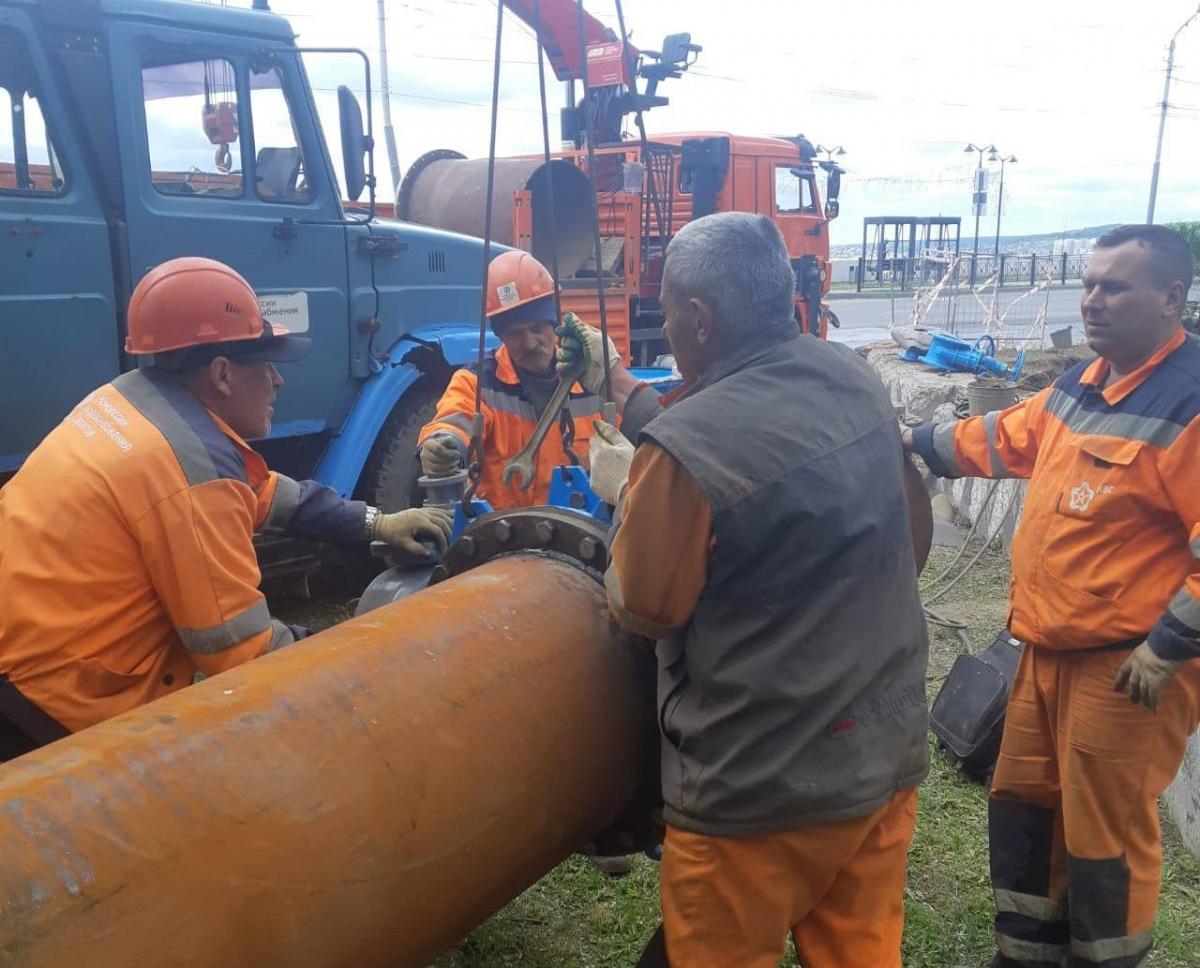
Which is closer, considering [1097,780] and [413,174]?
[1097,780]

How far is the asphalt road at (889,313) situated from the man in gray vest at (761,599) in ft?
49.6

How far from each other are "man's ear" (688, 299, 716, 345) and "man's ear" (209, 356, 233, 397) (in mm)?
969

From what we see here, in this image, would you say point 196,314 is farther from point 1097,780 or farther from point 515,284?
point 1097,780

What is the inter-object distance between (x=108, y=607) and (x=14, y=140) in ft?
9.48

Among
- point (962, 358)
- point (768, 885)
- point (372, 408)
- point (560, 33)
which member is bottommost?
point (962, 358)

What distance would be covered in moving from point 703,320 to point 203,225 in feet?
10.7

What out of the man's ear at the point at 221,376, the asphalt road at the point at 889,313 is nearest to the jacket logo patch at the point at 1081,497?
the man's ear at the point at 221,376

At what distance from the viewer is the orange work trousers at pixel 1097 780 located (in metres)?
2.46

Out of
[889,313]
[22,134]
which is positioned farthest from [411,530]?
[889,313]

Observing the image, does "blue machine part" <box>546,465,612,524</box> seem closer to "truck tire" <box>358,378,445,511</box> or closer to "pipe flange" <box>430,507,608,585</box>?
"pipe flange" <box>430,507,608,585</box>

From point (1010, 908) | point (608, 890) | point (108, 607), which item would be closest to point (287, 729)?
point (108, 607)

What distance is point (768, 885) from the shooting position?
1772 mm

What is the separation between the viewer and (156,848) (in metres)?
1.26

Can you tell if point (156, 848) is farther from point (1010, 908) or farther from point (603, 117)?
point (603, 117)
